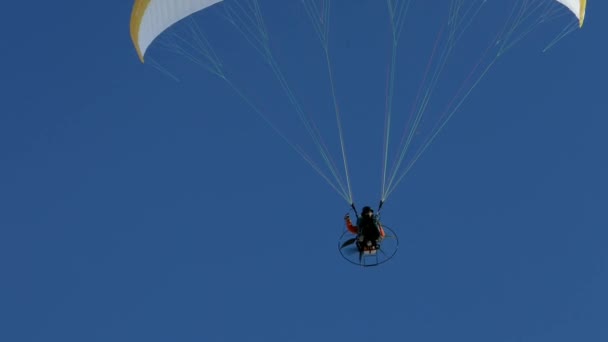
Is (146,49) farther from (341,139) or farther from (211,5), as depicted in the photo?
(341,139)

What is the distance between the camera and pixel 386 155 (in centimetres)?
4216

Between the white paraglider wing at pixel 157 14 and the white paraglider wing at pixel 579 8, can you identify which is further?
the white paraglider wing at pixel 579 8

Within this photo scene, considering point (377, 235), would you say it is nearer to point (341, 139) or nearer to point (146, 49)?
point (341, 139)

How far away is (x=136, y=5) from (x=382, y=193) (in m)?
6.00

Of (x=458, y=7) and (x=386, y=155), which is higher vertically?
(x=458, y=7)

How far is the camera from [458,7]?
142ft

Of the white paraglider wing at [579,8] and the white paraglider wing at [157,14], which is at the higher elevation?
the white paraglider wing at [579,8]

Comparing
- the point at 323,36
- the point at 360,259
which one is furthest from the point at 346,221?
the point at 323,36

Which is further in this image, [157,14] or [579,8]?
[579,8]

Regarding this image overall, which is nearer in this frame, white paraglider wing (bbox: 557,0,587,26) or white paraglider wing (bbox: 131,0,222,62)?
white paraglider wing (bbox: 131,0,222,62)

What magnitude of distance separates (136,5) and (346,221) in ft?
19.2

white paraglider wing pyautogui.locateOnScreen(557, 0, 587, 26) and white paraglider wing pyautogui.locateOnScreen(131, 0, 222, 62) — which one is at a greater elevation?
white paraglider wing pyautogui.locateOnScreen(557, 0, 587, 26)

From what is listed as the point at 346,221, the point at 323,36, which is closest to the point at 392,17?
the point at 323,36

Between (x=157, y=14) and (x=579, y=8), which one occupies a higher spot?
(x=579, y=8)
